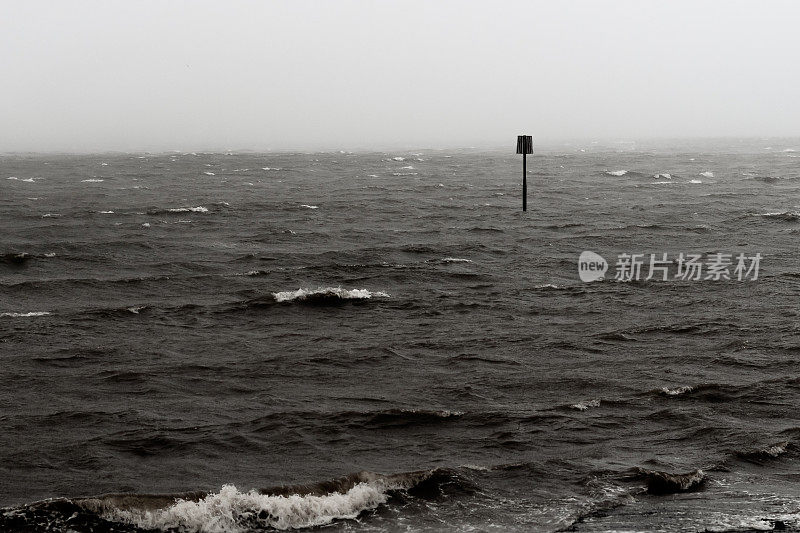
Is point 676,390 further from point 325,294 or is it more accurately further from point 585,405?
point 325,294

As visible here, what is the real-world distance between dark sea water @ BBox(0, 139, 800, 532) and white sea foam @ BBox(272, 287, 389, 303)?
0.06 m

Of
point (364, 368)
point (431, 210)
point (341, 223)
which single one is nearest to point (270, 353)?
point (364, 368)

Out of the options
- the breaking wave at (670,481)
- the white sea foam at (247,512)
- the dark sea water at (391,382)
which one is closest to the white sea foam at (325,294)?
the dark sea water at (391,382)

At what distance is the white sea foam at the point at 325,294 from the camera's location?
20.3 meters

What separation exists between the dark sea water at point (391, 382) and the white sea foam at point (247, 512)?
26mm

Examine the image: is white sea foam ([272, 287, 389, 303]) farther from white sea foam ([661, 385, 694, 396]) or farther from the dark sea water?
white sea foam ([661, 385, 694, 396])

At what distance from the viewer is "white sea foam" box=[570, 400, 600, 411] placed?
13057 millimetres

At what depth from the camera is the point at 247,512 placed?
973 cm

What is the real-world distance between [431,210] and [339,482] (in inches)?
1129

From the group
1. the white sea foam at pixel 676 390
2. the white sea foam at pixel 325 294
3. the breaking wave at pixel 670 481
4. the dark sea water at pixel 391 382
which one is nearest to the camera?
the dark sea water at pixel 391 382

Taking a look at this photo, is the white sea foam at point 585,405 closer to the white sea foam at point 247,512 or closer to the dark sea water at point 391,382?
the dark sea water at point 391,382

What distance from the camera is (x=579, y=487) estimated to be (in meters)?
10.3

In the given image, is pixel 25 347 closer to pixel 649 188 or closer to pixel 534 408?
pixel 534 408

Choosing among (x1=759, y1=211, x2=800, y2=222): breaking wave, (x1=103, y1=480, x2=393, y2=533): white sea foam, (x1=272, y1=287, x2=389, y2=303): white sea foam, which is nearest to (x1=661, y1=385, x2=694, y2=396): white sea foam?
(x1=103, y1=480, x2=393, y2=533): white sea foam
